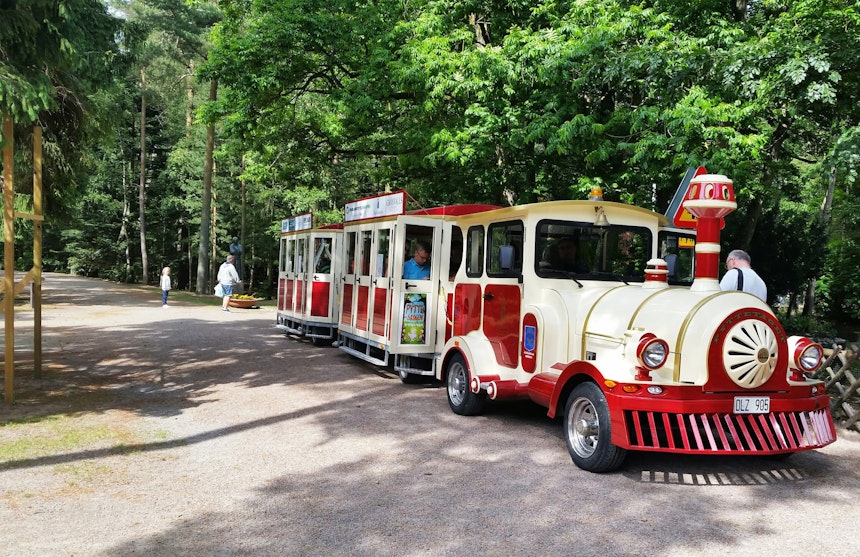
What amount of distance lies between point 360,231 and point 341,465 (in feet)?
20.6

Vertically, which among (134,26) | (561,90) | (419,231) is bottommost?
(419,231)

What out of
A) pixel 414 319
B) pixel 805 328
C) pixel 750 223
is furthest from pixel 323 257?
pixel 805 328

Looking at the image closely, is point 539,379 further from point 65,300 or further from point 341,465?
point 65,300

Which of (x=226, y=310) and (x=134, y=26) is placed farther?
(x=226, y=310)

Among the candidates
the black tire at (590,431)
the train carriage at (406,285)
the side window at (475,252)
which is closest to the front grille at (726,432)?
the black tire at (590,431)

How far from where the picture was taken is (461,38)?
1350cm

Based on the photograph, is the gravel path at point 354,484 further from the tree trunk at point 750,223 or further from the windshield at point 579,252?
the tree trunk at point 750,223

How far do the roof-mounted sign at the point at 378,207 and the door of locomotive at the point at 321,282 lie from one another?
159 cm

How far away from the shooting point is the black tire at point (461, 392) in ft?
24.9

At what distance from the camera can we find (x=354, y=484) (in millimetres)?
5227

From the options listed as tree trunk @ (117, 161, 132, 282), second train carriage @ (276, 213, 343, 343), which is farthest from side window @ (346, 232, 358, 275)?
tree trunk @ (117, 161, 132, 282)

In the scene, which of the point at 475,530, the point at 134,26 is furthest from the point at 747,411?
the point at 134,26

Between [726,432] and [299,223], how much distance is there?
38.8 feet

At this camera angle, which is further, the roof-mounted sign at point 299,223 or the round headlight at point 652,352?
the roof-mounted sign at point 299,223
